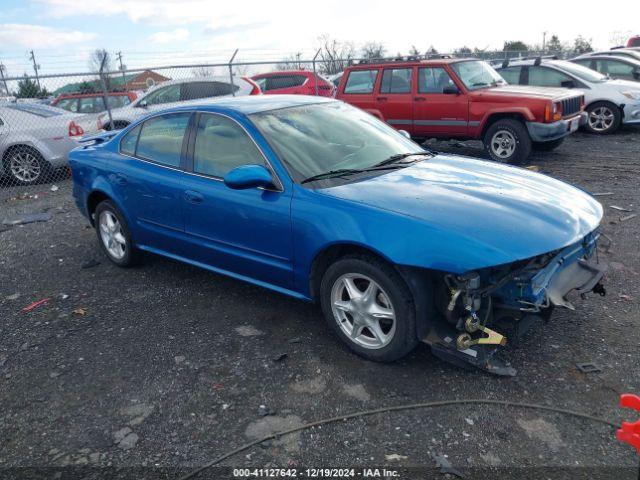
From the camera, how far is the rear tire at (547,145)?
9644 mm

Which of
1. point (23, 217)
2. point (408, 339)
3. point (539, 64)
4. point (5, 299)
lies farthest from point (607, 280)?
point (539, 64)

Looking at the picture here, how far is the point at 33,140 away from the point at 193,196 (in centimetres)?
684

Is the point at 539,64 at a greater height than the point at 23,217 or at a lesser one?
greater

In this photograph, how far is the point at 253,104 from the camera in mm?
4344

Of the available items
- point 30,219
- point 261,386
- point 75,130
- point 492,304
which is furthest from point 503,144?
point 75,130

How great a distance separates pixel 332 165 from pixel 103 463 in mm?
2344

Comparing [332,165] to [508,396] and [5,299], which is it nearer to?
[508,396]

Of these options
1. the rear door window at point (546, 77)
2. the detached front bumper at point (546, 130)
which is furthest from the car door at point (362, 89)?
the rear door window at point (546, 77)

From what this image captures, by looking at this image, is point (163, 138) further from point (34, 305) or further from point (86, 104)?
point (86, 104)

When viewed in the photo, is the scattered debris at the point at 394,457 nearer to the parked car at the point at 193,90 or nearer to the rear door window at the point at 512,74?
the parked car at the point at 193,90

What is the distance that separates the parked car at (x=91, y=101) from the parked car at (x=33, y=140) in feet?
6.83

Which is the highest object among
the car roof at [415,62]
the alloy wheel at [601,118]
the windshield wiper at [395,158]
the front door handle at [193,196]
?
the car roof at [415,62]

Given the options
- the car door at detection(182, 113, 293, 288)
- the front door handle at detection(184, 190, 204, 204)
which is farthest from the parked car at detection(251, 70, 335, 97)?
the front door handle at detection(184, 190, 204, 204)

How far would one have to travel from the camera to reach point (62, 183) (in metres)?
9.80
